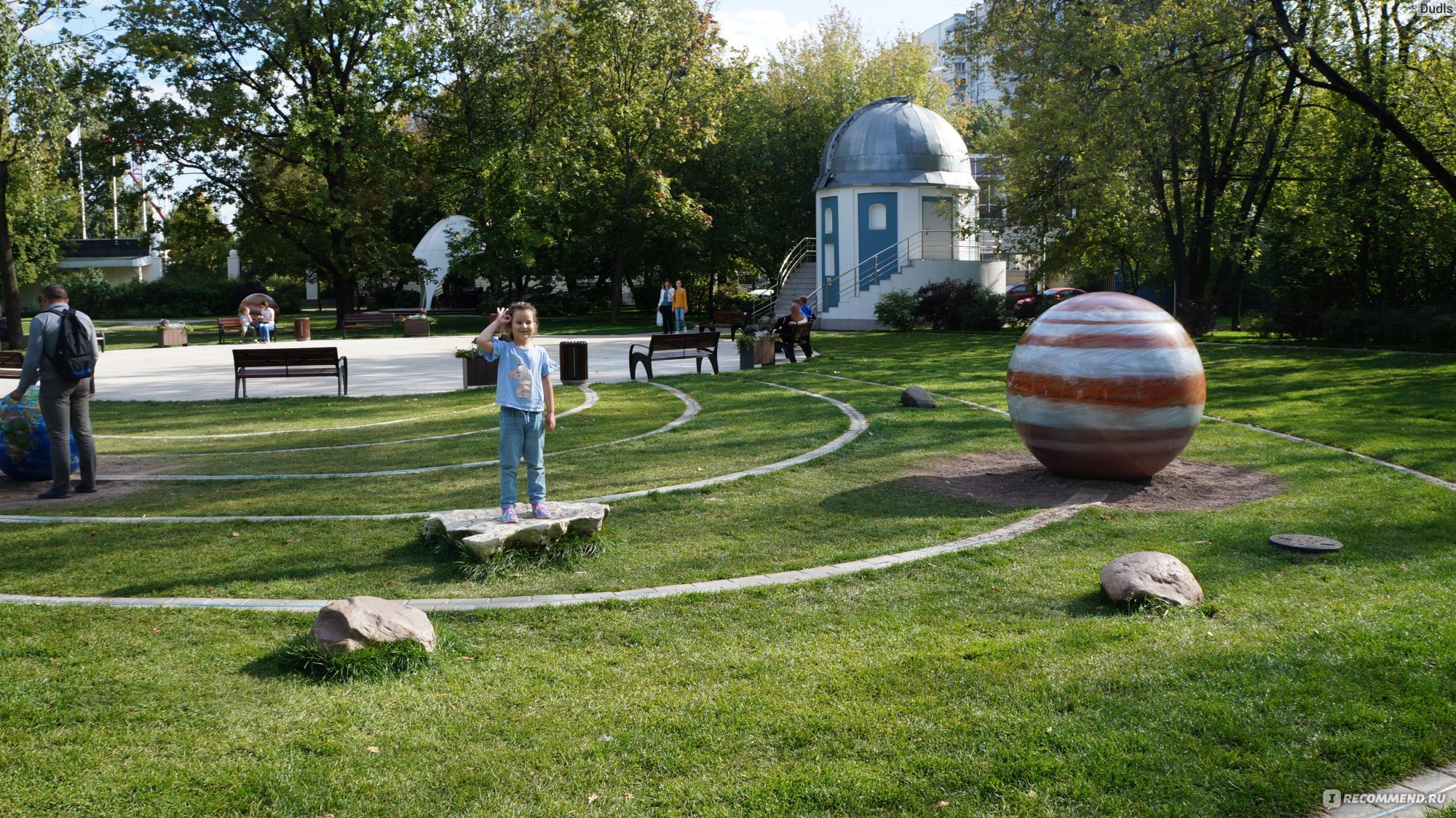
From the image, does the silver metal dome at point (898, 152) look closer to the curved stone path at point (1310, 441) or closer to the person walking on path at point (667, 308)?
the person walking on path at point (667, 308)

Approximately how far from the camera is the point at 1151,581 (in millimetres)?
7055

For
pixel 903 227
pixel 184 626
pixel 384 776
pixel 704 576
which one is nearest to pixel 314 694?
pixel 384 776

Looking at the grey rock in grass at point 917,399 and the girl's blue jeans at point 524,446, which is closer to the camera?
the girl's blue jeans at point 524,446

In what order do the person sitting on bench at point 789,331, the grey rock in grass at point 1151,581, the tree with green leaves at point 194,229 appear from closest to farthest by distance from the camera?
the grey rock in grass at point 1151,581, the person sitting on bench at point 789,331, the tree with green leaves at point 194,229

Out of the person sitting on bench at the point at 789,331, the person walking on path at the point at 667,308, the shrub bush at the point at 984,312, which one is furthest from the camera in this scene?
the person walking on path at the point at 667,308

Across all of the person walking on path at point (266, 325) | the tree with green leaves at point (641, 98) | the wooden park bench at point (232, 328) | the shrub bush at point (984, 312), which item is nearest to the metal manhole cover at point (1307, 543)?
the shrub bush at point (984, 312)

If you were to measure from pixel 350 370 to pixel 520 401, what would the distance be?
18.6 meters

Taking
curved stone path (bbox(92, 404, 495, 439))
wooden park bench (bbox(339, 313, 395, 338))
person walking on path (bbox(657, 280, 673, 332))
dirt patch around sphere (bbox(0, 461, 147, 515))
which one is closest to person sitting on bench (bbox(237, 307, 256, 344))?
wooden park bench (bbox(339, 313, 395, 338))

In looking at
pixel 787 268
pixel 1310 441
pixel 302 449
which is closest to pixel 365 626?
pixel 302 449

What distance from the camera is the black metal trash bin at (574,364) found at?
2184 cm

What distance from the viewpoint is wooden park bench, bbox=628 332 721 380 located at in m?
22.6

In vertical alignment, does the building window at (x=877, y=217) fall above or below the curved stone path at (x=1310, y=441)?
above

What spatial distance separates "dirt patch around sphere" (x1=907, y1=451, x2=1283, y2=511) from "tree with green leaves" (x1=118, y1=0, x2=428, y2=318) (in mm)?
32871

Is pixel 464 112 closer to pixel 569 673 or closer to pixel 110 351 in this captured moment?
pixel 110 351
